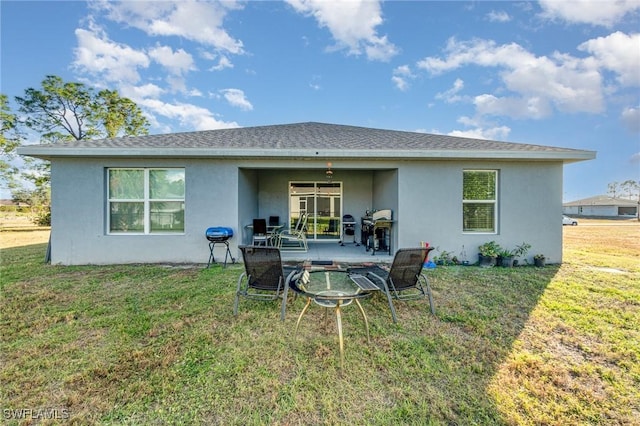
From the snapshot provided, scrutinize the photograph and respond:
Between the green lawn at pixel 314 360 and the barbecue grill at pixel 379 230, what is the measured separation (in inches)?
116

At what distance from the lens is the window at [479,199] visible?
23.1 feet

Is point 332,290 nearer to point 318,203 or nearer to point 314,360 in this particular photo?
point 314,360

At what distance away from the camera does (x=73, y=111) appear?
19266mm

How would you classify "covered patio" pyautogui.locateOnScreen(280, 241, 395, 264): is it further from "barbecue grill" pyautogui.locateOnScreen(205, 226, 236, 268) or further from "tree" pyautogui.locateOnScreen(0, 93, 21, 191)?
"tree" pyautogui.locateOnScreen(0, 93, 21, 191)

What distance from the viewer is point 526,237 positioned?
6.97 m

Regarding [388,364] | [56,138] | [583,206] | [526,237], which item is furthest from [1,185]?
[583,206]

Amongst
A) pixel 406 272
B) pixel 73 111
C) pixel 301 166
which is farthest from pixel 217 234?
pixel 73 111

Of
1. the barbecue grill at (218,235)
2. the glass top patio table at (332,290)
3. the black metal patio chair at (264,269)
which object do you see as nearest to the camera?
the glass top patio table at (332,290)

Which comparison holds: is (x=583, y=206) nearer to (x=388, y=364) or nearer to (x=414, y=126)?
(x=414, y=126)

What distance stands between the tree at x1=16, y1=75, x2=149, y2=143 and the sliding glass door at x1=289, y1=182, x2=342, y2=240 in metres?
18.5

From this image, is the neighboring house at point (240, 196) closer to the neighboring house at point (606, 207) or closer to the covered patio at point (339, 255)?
the covered patio at point (339, 255)

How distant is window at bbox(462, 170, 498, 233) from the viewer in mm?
7031

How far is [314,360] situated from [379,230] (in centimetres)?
607

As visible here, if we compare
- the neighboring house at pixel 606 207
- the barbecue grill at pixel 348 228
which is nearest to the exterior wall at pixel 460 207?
the barbecue grill at pixel 348 228
